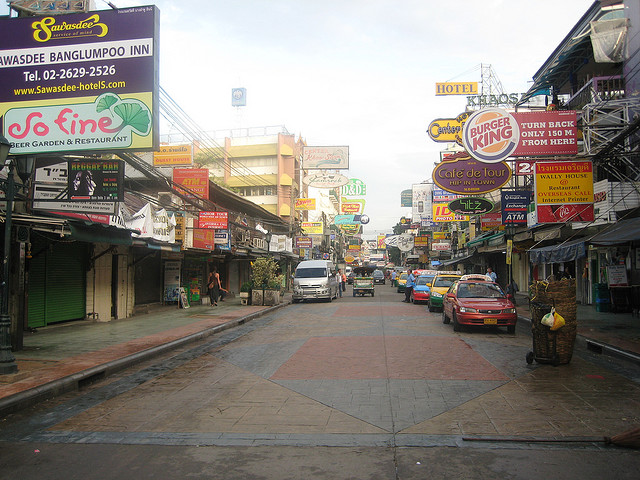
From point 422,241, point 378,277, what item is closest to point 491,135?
point 422,241

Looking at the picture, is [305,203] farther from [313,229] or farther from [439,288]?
[439,288]

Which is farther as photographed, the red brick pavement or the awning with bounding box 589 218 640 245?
the awning with bounding box 589 218 640 245

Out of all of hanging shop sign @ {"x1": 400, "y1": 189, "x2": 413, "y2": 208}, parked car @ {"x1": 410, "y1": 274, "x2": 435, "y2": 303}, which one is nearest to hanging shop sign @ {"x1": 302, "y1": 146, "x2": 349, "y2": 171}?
parked car @ {"x1": 410, "y1": 274, "x2": 435, "y2": 303}

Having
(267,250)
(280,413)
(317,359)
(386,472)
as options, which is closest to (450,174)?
(317,359)

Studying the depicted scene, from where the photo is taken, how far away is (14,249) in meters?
10.8

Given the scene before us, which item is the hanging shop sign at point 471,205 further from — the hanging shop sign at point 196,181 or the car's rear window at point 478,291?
the hanging shop sign at point 196,181

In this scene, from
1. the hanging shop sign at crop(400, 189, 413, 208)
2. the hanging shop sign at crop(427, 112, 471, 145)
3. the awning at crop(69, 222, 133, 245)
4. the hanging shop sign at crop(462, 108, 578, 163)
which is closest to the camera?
the awning at crop(69, 222, 133, 245)

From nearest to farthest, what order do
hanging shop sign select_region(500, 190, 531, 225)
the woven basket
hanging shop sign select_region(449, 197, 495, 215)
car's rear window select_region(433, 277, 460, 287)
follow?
1. the woven basket
2. hanging shop sign select_region(500, 190, 531, 225)
3. hanging shop sign select_region(449, 197, 495, 215)
4. car's rear window select_region(433, 277, 460, 287)

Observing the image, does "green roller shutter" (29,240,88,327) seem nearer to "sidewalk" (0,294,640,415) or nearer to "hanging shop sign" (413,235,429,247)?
"sidewalk" (0,294,640,415)

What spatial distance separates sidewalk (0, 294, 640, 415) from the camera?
26.7 feet

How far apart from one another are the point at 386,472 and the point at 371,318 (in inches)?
585

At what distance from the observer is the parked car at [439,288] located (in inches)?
854

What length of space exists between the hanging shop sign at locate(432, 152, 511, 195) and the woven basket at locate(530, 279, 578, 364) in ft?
25.2

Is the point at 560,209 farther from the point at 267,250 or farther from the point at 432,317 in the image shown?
the point at 267,250
